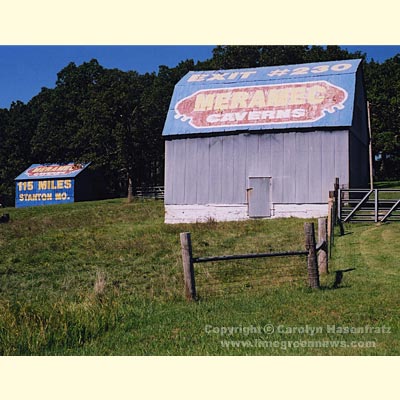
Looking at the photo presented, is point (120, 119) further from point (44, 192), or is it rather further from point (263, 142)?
point (263, 142)

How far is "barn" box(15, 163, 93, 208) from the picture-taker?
54562 mm

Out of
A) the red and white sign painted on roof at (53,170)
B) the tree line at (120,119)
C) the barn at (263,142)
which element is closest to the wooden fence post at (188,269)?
the barn at (263,142)

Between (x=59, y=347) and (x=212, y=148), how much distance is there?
68.6 ft

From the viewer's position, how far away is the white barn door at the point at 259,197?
27.3 meters

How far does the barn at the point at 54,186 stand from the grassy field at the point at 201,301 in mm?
35297

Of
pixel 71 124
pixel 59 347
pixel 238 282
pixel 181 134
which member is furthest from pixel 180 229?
pixel 71 124

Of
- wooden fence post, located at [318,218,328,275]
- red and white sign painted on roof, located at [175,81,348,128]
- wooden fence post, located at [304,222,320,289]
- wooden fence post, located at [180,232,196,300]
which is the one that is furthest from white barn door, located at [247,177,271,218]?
wooden fence post, located at [180,232,196,300]

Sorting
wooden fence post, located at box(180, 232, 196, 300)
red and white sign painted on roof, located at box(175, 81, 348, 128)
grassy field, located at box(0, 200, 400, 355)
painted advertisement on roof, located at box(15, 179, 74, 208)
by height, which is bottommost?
grassy field, located at box(0, 200, 400, 355)

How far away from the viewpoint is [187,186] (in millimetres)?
28797

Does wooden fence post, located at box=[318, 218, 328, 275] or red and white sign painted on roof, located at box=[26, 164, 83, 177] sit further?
red and white sign painted on roof, located at box=[26, 164, 83, 177]

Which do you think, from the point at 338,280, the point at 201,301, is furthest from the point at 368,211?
the point at 201,301

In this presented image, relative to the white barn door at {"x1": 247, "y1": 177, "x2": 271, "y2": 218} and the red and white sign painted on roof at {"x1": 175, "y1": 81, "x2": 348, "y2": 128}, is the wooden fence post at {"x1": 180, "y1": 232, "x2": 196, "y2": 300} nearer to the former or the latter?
the white barn door at {"x1": 247, "y1": 177, "x2": 271, "y2": 218}

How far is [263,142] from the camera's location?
2748 cm

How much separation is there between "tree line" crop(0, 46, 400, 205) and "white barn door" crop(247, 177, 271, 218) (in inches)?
950
